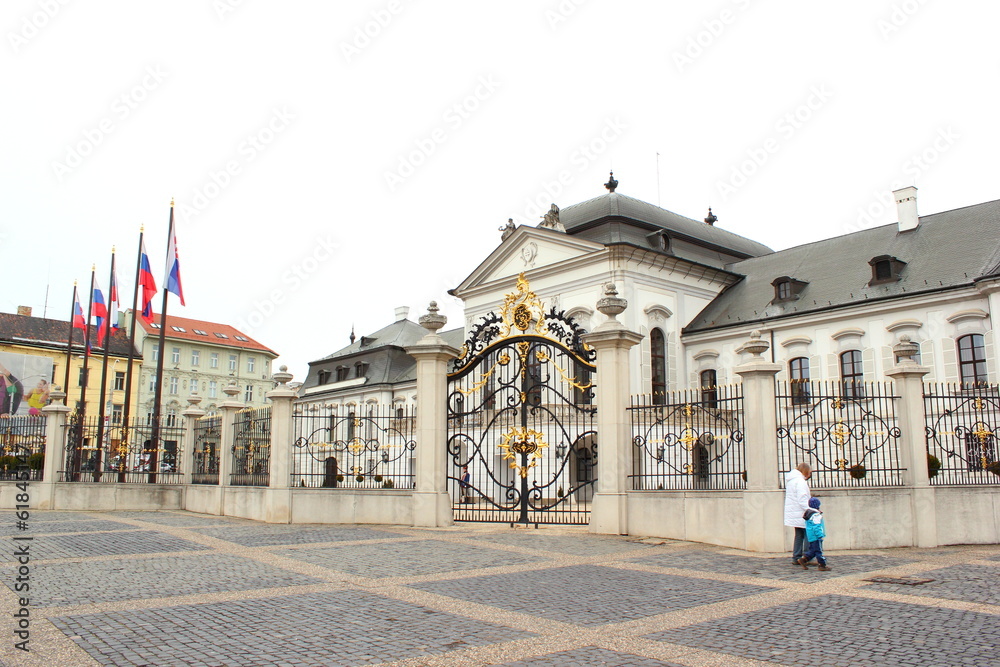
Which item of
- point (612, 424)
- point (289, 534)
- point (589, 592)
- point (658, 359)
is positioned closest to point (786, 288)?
point (658, 359)

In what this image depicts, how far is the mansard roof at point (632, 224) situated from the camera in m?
35.4

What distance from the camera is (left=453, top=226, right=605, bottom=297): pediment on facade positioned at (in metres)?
34.7

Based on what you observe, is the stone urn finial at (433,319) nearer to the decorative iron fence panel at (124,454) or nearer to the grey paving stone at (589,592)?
the grey paving stone at (589,592)

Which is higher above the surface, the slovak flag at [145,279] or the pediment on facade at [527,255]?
the pediment on facade at [527,255]

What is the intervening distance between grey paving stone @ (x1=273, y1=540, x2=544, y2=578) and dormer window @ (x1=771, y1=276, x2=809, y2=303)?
81.1 ft

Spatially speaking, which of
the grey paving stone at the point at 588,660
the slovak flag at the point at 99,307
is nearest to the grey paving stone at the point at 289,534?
the grey paving stone at the point at 588,660

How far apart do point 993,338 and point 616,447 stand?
18.9 m

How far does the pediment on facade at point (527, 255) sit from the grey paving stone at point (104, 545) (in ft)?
80.0

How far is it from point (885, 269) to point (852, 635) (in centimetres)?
2677

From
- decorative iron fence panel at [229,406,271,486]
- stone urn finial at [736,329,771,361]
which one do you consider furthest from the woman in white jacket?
decorative iron fence panel at [229,406,271,486]

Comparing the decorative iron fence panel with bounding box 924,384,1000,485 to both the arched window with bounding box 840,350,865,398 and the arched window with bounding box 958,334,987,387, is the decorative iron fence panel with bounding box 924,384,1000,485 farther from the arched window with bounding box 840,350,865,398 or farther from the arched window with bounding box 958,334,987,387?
the arched window with bounding box 840,350,865,398

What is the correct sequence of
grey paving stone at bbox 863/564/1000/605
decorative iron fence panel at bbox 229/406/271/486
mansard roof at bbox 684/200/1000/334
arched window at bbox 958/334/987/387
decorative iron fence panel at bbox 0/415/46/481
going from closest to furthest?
grey paving stone at bbox 863/564/1000/605, decorative iron fence panel at bbox 229/406/271/486, decorative iron fence panel at bbox 0/415/46/481, arched window at bbox 958/334/987/387, mansard roof at bbox 684/200/1000/334

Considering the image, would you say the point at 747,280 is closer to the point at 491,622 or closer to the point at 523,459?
the point at 523,459

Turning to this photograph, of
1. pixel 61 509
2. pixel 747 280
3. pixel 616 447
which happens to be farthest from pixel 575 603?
pixel 747 280
